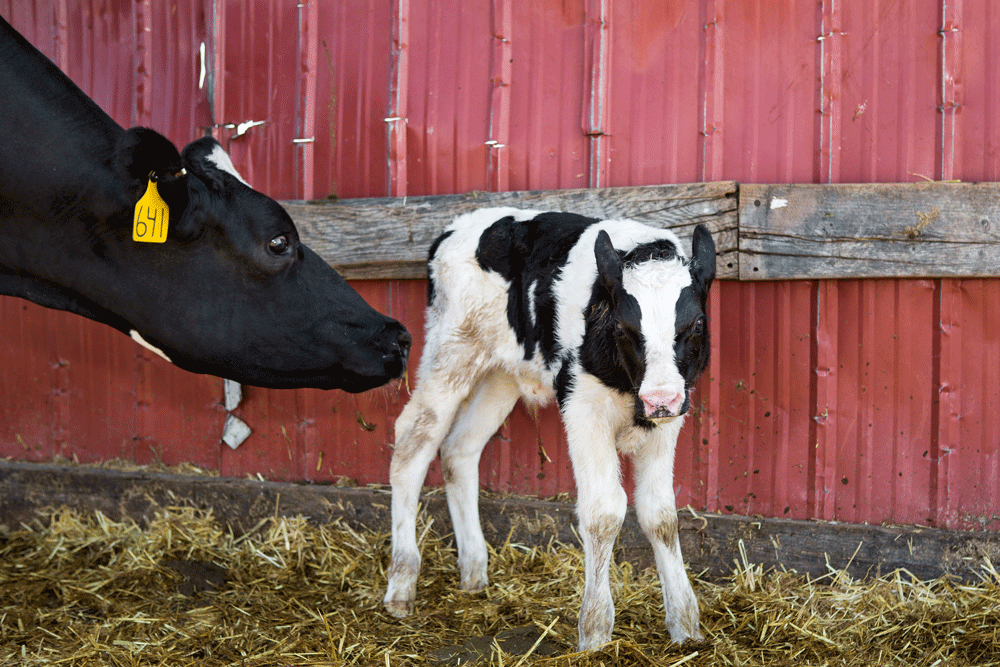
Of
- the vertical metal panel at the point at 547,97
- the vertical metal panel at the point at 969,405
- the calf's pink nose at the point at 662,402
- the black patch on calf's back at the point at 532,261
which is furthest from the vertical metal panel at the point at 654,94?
the calf's pink nose at the point at 662,402

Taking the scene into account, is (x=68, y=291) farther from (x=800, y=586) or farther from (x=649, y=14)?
(x=800, y=586)

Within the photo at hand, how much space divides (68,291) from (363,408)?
2.00 metres

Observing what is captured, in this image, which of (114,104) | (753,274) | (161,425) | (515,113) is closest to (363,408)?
(161,425)

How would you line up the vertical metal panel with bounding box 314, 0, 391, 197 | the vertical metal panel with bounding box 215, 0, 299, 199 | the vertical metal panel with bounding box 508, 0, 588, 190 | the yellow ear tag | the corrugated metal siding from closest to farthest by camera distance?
the yellow ear tag
the corrugated metal siding
the vertical metal panel with bounding box 508, 0, 588, 190
the vertical metal panel with bounding box 314, 0, 391, 197
the vertical metal panel with bounding box 215, 0, 299, 199

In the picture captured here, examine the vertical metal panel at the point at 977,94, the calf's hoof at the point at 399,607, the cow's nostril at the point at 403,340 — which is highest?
the vertical metal panel at the point at 977,94

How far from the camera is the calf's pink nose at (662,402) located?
9.09 ft

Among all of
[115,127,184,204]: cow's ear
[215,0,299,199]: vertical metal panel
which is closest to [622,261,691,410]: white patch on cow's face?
[115,127,184,204]: cow's ear

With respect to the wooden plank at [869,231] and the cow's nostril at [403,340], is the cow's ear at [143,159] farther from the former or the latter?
the wooden plank at [869,231]

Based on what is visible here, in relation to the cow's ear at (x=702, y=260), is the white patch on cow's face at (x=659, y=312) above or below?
below

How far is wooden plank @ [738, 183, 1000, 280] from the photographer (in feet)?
11.9

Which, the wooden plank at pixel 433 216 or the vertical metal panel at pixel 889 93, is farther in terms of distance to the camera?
the wooden plank at pixel 433 216

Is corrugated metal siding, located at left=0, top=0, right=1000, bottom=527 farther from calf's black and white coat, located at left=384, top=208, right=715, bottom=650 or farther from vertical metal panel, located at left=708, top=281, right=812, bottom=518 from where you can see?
calf's black and white coat, located at left=384, top=208, right=715, bottom=650

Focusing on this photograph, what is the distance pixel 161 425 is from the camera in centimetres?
514

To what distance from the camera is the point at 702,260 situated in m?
3.17
